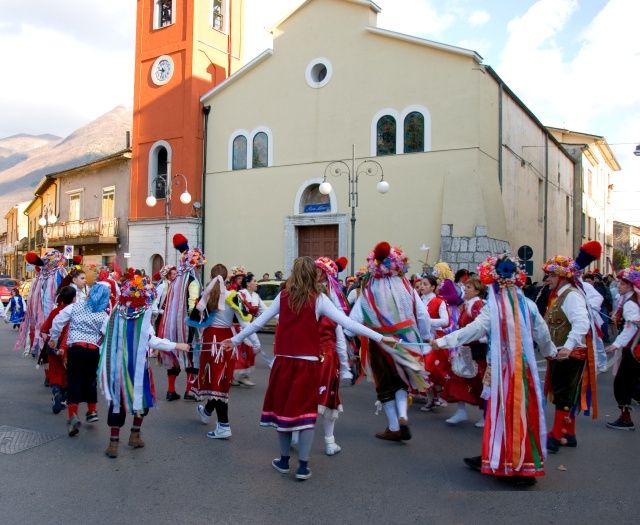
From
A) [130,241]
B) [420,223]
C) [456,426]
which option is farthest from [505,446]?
[130,241]

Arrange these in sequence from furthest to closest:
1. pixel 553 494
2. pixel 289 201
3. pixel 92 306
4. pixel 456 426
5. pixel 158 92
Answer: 1. pixel 158 92
2. pixel 289 201
3. pixel 456 426
4. pixel 92 306
5. pixel 553 494

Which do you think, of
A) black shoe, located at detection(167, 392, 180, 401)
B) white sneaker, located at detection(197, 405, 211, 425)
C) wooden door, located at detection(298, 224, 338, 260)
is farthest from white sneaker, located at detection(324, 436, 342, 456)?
wooden door, located at detection(298, 224, 338, 260)

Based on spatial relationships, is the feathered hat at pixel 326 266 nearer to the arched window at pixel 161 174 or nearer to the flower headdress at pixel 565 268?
the flower headdress at pixel 565 268

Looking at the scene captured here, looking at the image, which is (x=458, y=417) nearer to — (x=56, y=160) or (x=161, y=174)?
(x=161, y=174)

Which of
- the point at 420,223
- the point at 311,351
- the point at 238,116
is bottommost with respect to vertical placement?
the point at 311,351

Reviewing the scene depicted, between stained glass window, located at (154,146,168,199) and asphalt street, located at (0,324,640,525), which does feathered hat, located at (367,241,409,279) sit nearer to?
asphalt street, located at (0,324,640,525)

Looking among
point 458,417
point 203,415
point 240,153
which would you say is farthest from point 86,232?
A: point 458,417

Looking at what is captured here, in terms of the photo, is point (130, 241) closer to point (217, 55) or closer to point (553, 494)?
point (217, 55)

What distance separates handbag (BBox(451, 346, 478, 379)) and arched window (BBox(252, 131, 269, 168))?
18527 mm

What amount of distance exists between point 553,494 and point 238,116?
2251cm

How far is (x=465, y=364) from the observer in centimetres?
704

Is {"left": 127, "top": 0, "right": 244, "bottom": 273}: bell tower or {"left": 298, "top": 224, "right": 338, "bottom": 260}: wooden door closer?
{"left": 298, "top": 224, "right": 338, "bottom": 260}: wooden door

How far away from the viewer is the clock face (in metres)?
27.0

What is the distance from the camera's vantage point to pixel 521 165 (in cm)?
2444
